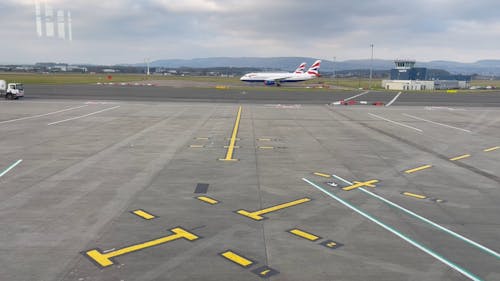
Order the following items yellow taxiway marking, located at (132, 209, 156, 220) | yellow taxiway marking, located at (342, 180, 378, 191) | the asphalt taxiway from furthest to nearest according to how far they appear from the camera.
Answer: yellow taxiway marking, located at (342, 180, 378, 191), yellow taxiway marking, located at (132, 209, 156, 220), the asphalt taxiway

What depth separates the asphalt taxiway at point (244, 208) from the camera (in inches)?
333

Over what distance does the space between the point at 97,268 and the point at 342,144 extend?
63.5ft

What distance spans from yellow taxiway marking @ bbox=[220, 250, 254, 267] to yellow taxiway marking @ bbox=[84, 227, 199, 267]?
47.9 inches

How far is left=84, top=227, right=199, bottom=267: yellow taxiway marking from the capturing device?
27.9 feet

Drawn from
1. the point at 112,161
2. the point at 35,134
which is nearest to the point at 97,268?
the point at 112,161

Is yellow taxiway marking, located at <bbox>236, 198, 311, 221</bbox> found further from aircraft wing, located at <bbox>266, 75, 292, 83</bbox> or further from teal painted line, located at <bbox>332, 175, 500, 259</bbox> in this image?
aircraft wing, located at <bbox>266, 75, 292, 83</bbox>

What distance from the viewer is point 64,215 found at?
444 inches

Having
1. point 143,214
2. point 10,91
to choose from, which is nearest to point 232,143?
point 143,214

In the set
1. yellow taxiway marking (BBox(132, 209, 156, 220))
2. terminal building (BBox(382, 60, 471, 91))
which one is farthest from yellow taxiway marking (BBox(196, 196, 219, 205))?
terminal building (BBox(382, 60, 471, 91))

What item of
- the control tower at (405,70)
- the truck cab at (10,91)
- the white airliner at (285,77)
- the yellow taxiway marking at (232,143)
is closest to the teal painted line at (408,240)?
the yellow taxiway marking at (232,143)

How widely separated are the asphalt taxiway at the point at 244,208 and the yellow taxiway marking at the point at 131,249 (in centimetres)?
5

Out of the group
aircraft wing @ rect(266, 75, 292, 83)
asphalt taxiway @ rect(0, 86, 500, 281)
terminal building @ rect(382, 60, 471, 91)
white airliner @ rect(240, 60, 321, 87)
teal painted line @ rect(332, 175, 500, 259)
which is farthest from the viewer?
terminal building @ rect(382, 60, 471, 91)

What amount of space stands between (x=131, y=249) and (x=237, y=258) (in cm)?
258

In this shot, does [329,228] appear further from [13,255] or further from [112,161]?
[112,161]
